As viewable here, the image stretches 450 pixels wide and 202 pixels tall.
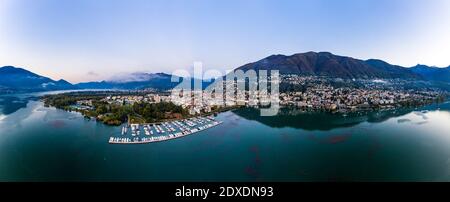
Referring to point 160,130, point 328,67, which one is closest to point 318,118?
point 160,130

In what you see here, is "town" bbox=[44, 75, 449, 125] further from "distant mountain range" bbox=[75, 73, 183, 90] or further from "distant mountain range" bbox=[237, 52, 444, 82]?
"distant mountain range" bbox=[237, 52, 444, 82]

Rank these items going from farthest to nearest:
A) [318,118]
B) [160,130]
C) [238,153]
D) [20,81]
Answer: [20,81]
[318,118]
[160,130]
[238,153]

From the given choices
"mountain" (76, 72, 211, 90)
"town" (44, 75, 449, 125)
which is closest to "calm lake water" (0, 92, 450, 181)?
"town" (44, 75, 449, 125)

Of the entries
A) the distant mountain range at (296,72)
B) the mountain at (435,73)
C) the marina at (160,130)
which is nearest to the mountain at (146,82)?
the distant mountain range at (296,72)

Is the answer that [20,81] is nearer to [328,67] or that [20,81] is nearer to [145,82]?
[145,82]
